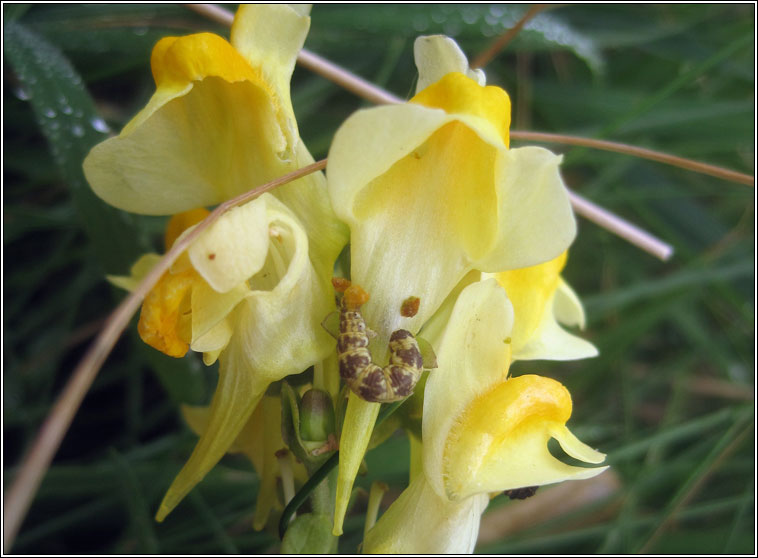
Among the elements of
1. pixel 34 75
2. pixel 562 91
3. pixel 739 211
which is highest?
pixel 34 75

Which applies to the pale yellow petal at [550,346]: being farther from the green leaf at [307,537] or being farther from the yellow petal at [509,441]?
the green leaf at [307,537]

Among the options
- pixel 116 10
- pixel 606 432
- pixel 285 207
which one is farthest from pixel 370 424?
pixel 606 432

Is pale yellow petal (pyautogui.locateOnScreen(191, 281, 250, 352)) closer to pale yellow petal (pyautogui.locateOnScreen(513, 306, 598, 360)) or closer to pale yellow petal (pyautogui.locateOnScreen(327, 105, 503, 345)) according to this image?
pale yellow petal (pyautogui.locateOnScreen(327, 105, 503, 345))

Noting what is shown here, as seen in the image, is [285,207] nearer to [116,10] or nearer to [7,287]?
[116,10]

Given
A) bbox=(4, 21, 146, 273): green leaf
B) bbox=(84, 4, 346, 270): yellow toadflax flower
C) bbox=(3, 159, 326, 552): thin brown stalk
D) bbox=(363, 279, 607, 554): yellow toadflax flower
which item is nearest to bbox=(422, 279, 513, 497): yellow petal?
bbox=(363, 279, 607, 554): yellow toadflax flower

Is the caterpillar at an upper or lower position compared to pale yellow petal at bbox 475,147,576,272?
lower

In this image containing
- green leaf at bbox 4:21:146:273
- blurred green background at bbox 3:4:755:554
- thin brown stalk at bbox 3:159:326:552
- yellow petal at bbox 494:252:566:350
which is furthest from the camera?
blurred green background at bbox 3:4:755:554

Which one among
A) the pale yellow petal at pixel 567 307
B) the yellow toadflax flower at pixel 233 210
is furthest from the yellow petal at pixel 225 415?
the pale yellow petal at pixel 567 307

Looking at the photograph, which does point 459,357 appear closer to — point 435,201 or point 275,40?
point 435,201
